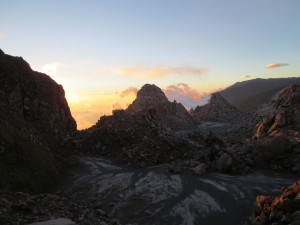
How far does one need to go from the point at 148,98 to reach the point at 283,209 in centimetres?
7493

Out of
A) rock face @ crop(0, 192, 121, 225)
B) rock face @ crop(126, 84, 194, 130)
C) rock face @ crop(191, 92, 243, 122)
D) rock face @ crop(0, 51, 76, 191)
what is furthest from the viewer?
rock face @ crop(191, 92, 243, 122)

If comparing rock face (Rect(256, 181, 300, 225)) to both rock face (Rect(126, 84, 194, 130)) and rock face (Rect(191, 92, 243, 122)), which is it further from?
rock face (Rect(191, 92, 243, 122))

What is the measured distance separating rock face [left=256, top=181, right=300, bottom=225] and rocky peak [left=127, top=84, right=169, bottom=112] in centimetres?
6806

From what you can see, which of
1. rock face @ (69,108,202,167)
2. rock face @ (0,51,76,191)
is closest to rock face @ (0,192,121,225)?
rock face @ (0,51,76,191)

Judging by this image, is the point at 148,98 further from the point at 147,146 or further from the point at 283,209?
the point at 283,209

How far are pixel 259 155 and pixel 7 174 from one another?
23816mm

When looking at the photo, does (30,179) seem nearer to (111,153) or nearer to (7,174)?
(7,174)

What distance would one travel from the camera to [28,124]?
122 feet

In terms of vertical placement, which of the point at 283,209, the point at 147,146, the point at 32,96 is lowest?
the point at 283,209

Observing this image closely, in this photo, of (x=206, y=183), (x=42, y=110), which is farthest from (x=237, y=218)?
(x=42, y=110)

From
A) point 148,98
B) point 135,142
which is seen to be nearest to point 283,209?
point 135,142

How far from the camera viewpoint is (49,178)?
92.3ft

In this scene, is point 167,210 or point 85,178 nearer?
point 167,210

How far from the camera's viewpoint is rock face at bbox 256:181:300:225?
47.2 feet
